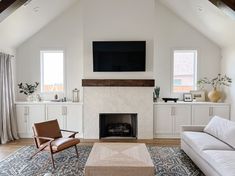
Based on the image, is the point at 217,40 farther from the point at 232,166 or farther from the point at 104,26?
the point at 232,166

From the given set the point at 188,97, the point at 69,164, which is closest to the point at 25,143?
the point at 69,164

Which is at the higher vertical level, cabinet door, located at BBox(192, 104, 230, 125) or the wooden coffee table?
cabinet door, located at BBox(192, 104, 230, 125)

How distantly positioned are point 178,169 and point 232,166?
4.17ft

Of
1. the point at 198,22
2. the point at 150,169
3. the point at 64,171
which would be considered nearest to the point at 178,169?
the point at 150,169

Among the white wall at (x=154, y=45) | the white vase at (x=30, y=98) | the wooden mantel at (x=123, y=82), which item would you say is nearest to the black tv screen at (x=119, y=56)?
the wooden mantel at (x=123, y=82)

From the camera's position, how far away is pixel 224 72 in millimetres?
6328

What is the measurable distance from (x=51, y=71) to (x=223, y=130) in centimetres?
475

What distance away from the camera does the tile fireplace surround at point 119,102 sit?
19.9 ft

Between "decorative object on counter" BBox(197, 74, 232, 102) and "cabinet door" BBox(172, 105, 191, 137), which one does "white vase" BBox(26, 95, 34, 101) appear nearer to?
"cabinet door" BBox(172, 105, 191, 137)

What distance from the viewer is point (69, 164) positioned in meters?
4.24

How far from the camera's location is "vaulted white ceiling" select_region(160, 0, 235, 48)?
498 cm

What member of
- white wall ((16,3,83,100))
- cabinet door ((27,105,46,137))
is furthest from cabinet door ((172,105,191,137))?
cabinet door ((27,105,46,137))

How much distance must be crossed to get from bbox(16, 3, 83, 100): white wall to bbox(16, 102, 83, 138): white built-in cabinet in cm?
59

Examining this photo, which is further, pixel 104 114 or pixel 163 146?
pixel 104 114
